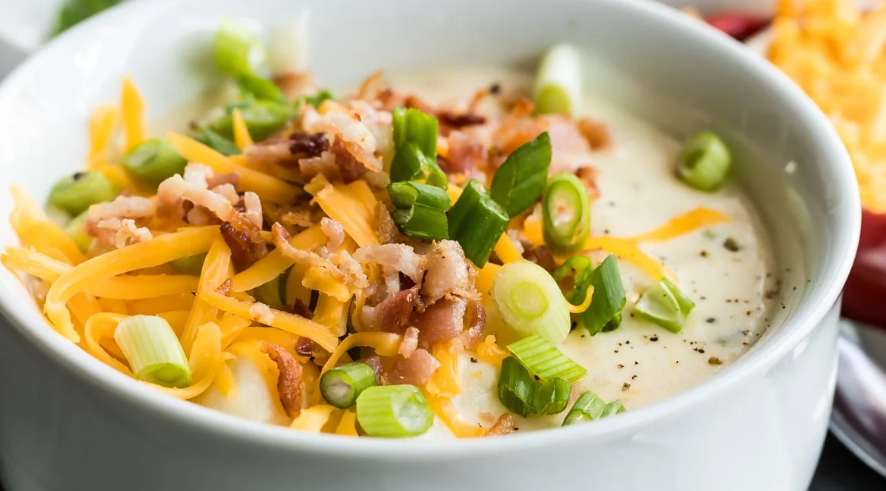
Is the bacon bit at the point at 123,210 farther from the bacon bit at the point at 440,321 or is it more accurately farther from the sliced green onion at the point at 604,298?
the sliced green onion at the point at 604,298

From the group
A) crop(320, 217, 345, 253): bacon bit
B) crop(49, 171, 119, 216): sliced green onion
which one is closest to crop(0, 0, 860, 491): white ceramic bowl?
crop(49, 171, 119, 216): sliced green onion

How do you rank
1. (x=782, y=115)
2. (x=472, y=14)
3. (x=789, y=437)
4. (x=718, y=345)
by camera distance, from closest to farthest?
(x=789, y=437), (x=718, y=345), (x=782, y=115), (x=472, y=14)

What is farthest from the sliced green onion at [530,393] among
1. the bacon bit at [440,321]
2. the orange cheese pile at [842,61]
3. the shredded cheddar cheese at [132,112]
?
the orange cheese pile at [842,61]

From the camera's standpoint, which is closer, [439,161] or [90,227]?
[90,227]

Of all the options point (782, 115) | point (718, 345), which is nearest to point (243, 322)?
point (718, 345)

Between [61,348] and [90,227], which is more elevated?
[61,348]

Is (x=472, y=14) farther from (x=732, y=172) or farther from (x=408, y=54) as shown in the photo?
(x=732, y=172)

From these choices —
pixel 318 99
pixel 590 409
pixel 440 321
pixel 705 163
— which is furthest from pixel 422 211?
pixel 705 163
